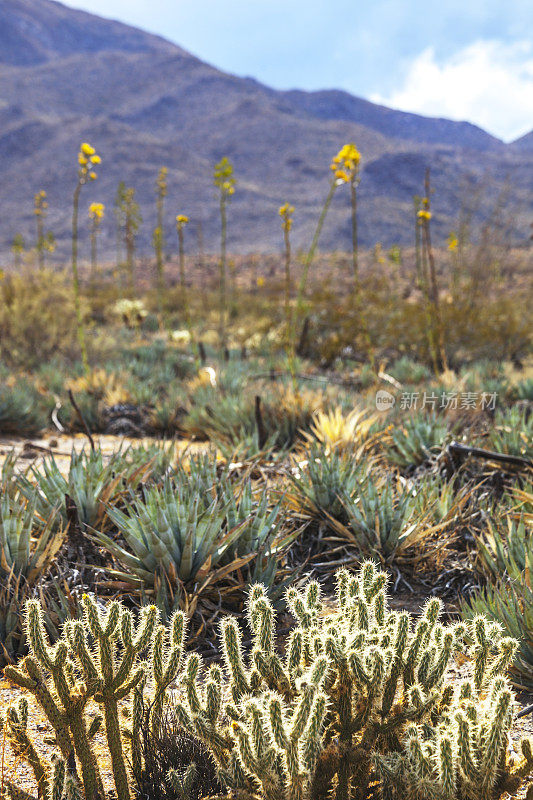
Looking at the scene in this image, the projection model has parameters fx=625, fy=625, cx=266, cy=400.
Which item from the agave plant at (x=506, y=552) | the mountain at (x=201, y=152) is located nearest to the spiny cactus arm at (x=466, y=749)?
the agave plant at (x=506, y=552)

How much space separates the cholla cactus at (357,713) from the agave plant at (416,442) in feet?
9.49

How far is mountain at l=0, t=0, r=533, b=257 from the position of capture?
87625 millimetres

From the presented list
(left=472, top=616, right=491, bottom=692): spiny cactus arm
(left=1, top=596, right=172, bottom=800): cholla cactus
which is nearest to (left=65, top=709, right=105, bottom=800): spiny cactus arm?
(left=1, top=596, right=172, bottom=800): cholla cactus

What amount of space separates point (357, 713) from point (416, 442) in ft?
10.6

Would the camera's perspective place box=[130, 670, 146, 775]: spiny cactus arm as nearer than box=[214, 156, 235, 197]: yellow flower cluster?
Yes

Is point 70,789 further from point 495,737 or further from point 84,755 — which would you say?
point 495,737

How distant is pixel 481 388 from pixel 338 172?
3.42 m

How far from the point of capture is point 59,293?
12.7 meters

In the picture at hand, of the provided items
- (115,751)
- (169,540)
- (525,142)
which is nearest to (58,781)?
(115,751)

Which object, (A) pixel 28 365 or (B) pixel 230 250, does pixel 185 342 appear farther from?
(B) pixel 230 250

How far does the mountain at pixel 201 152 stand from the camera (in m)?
87.6

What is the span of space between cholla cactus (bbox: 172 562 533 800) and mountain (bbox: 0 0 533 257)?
58182 millimetres

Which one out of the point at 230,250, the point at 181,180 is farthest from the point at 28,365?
the point at 181,180

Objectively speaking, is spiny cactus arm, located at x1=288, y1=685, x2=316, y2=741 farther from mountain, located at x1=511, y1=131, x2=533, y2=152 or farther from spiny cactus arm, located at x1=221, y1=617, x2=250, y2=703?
mountain, located at x1=511, y1=131, x2=533, y2=152
